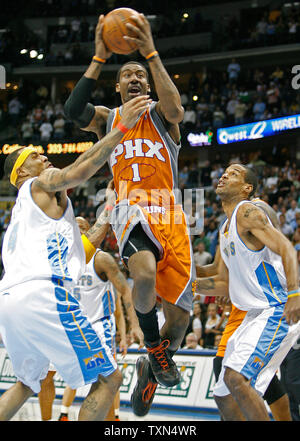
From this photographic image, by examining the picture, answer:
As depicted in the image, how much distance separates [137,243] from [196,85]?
62.9 feet

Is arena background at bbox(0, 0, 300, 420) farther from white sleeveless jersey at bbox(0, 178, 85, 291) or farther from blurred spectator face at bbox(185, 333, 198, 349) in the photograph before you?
white sleeveless jersey at bbox(0, 178, 85, 291)

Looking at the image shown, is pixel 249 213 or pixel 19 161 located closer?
pixel 19 161

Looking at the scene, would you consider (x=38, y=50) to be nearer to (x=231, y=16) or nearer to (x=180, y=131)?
(x=231, y=16)

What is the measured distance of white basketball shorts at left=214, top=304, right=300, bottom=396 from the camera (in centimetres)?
437

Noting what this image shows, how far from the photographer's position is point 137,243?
425cm

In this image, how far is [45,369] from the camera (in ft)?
13.3

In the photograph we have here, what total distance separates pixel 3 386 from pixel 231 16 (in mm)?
20234

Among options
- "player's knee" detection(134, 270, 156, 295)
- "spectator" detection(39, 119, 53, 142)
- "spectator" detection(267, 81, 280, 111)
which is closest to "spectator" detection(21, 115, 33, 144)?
"spectator" detection(39, 119, 53, 142)

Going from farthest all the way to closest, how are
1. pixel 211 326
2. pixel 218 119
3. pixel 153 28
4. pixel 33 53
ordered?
pixel 33 53 → pixel 153 28 → pixel 218 119 → pixel 211 326

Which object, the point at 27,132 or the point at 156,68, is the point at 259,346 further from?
the point at 27,132

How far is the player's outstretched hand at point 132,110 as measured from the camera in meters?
4.00

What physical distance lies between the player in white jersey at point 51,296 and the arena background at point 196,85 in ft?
30.2

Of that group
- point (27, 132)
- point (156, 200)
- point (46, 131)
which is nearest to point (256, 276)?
point (156, 200)

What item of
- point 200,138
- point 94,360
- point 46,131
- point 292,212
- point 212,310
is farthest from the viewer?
→ point 46,131
